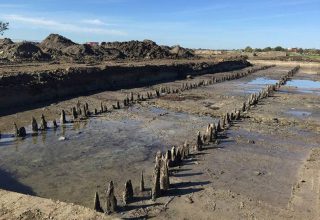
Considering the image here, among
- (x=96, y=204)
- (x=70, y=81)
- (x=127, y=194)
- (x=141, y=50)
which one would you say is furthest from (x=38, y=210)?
(x=141, y=50)

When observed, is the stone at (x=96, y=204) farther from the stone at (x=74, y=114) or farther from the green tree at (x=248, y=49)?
the green tree at (x=248, y=49)

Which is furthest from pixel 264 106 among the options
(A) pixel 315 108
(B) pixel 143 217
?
(B) pixel 143 217

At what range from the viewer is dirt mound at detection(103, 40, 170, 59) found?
6919 cm

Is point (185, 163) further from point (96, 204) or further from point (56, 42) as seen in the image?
point (56, 42)

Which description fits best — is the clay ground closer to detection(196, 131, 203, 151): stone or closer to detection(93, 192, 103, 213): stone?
detection(196, 131, 203, 151): stone

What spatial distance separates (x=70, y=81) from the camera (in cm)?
3003

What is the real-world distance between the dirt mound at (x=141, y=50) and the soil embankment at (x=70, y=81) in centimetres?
2235

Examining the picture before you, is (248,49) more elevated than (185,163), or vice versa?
(248,49)

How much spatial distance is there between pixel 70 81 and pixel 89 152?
51.1ft

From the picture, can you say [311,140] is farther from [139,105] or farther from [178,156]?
[139,105]

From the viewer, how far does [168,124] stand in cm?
2092

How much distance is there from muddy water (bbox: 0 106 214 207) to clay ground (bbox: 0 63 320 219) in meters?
0.03

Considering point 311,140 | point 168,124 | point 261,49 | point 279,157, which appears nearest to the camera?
point 279,157

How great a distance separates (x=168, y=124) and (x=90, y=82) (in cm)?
1349
